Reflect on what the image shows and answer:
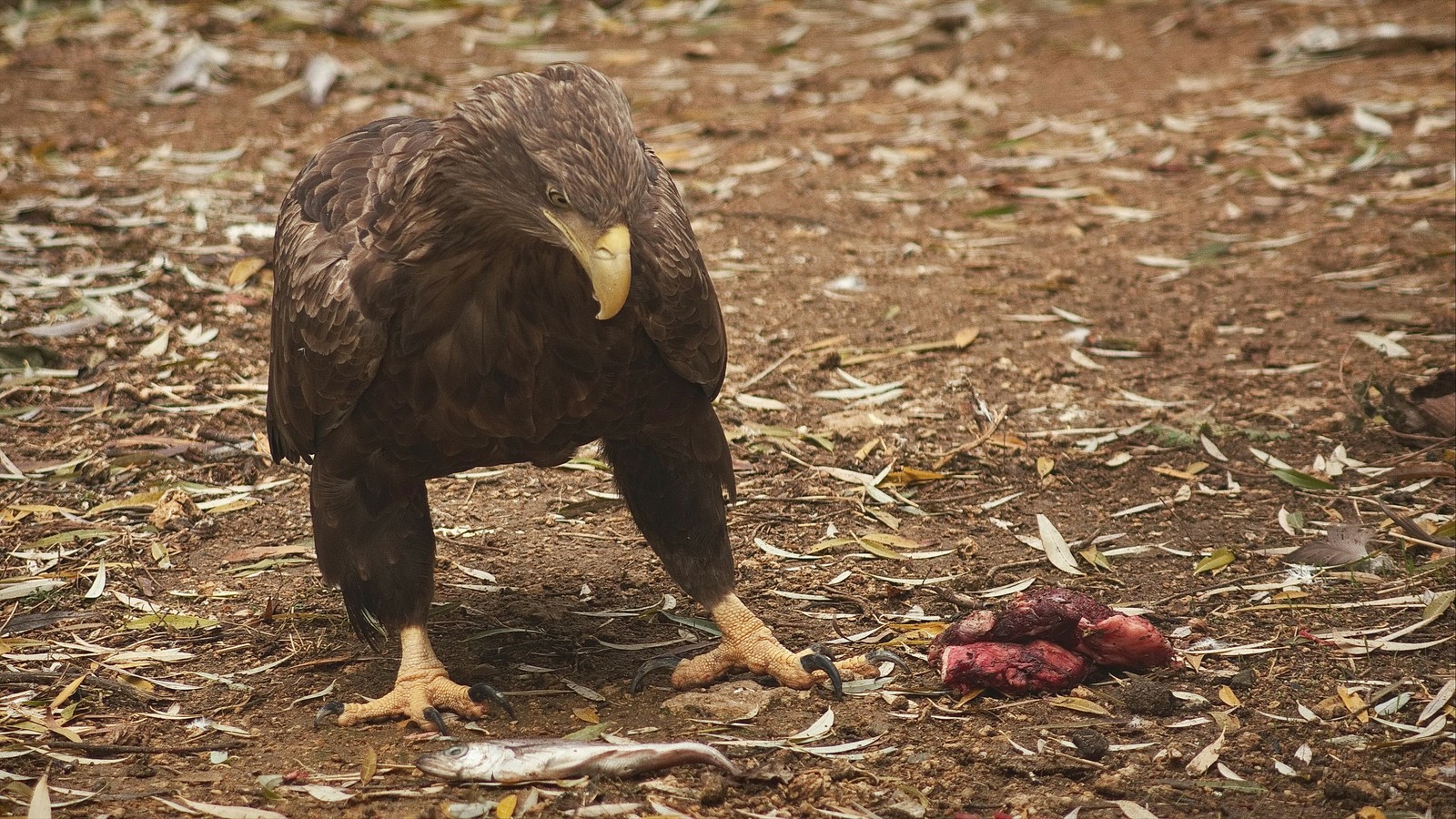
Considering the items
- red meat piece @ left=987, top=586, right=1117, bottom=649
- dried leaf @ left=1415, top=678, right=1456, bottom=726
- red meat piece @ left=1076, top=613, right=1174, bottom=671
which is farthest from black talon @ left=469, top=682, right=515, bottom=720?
dried leaf @ left=1415, top=678, right=1456, bottom=726

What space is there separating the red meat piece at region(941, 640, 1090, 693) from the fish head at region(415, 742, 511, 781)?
1114 mm

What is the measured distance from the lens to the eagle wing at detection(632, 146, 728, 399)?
3275 millimetres

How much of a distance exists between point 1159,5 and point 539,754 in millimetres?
9406

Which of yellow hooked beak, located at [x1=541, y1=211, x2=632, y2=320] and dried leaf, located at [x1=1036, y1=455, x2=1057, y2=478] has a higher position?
yellow hooked beak, located at [x1=541, y1=211, x2=632, y2=320]

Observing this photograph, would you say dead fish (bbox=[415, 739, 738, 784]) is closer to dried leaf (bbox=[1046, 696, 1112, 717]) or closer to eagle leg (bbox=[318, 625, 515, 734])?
eagle leg (bbox=[318, 625, 515, 734])

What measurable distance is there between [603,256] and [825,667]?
1337mm

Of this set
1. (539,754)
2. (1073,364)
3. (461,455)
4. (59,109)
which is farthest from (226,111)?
(539,754)

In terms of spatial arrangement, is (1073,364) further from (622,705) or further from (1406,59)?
(1406,59)

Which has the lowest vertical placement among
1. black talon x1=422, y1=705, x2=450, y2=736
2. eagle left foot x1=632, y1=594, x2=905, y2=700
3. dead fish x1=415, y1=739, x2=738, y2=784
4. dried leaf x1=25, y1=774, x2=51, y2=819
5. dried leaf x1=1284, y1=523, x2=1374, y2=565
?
dried leaf x1=1284, y1=523, x2=1374, y2=565

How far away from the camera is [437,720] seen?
3455 mm

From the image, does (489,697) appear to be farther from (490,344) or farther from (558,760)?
(490,344)

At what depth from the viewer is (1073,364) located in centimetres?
566

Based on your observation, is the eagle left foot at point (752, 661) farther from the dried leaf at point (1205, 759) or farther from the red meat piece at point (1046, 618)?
the dried leaf at point (1205, 759)

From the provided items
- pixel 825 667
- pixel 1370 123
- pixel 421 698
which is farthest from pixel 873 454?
pixel 1370 123
